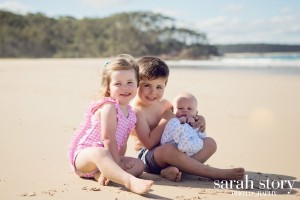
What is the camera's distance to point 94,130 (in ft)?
9.13

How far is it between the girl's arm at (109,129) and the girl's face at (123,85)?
0.17 m

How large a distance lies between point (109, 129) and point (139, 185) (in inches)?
19.7

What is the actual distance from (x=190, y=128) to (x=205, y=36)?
6877cm

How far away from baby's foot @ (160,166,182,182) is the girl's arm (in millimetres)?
389

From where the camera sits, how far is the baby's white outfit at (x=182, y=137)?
2785 millimetres

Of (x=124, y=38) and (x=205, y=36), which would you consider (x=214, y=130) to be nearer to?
(x=124, y=38)

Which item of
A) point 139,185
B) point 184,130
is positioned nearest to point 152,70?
point 184,130

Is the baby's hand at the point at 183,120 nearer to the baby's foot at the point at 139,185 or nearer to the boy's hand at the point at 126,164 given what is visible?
the boy's hand at the point at 126,164

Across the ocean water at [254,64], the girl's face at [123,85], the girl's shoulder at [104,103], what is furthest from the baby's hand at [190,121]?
the ocean water at [254,64]

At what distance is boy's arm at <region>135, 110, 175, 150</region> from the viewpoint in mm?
2975

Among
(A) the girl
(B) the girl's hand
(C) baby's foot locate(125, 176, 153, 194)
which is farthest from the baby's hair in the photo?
(C) baby's foot locate(125, 176, 153, 194)

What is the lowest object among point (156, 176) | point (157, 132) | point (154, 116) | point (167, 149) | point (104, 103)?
point (156, 176)

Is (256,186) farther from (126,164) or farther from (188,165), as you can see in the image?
(126,164)

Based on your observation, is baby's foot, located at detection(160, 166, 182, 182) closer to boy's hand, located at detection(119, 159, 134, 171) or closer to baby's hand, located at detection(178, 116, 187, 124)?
boy's hand, located at detection(119, 159, 134, 171)
